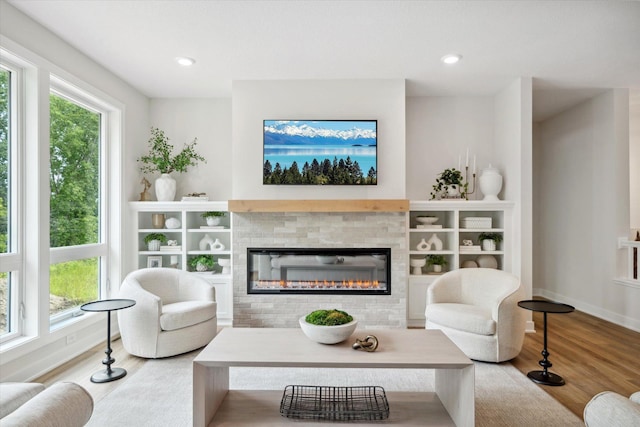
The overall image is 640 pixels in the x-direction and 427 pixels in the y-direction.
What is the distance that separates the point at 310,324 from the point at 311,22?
2211mm

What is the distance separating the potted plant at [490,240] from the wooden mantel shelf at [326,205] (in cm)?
109

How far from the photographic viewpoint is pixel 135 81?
428 cm

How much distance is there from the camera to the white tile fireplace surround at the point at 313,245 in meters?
4.23

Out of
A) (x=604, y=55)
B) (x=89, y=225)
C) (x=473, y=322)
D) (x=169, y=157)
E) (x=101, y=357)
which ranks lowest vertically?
(x=101, y=357)

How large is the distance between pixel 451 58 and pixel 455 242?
196cm

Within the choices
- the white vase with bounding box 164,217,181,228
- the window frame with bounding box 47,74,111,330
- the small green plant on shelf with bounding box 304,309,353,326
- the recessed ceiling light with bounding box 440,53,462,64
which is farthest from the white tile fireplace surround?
the small green plant on shelf with bounding box 304,309,353,326

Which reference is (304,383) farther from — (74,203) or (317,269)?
(74,203)

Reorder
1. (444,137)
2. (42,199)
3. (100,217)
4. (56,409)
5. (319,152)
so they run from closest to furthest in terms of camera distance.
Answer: (56,409)
(42,199)
(100,217)
(319,152)
(444,137)

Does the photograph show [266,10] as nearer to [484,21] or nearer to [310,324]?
[484,21]

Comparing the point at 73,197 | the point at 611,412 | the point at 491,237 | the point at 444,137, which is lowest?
the point at 611,412

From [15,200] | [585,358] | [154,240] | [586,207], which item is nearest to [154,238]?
[154,240]

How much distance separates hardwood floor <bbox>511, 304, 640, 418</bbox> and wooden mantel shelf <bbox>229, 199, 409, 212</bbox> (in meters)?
1.79

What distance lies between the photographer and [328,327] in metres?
2.28

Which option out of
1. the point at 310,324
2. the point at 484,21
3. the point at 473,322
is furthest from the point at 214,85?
the point at 473,322
